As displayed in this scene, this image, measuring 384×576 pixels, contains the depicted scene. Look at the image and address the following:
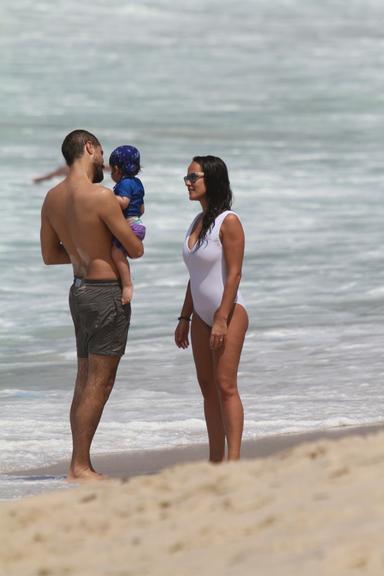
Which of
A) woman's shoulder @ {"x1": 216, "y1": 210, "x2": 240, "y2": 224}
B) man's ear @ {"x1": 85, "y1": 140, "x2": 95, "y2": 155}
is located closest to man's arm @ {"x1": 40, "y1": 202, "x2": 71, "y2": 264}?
man's ear @ {"x1": 85, "y1": 140, "x2": 95, "y2": 155}

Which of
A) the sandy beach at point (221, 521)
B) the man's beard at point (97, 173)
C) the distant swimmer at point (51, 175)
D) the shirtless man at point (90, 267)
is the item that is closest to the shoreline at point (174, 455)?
the shirtless man at point (90, 267)

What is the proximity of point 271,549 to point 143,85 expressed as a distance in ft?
104

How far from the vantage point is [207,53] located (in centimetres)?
4069

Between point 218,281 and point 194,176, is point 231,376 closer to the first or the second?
point 218,281

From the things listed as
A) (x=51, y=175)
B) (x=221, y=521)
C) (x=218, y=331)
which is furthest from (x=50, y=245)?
(x=51, y=175)

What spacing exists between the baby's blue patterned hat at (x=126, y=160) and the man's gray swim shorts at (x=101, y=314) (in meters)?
0.51

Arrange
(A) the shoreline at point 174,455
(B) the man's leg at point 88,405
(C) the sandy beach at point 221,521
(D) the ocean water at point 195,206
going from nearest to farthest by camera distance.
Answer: (C) the sandy beach at point 221,521 < (B) the man's leg at point 88,405 < (A) the shoreline at point 174,455 < (D) the ocean water at point 195,206

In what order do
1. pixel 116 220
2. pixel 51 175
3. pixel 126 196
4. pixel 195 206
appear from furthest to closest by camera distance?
1. pixel 51 175
2. pixel 195 206
3. pixel 126 196
4. pixel 116 220

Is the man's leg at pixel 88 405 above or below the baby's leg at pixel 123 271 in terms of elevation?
below

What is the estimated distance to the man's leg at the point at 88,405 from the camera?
672cm

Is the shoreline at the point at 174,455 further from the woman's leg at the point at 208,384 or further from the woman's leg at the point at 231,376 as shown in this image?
the woman's leg at the point at 231,376

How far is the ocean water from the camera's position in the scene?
905cm

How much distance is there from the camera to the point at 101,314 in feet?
21.7

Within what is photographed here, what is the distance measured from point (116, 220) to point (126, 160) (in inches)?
10.5
